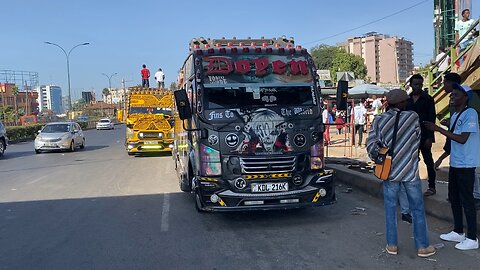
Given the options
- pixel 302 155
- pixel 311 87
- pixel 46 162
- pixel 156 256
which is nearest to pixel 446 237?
pixel 302 155

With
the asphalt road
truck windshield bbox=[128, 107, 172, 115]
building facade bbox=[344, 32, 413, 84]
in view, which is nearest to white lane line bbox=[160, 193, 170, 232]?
the asphalt road

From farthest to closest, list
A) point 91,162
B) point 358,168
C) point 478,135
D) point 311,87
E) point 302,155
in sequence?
point 91,162
point 358,168
point 311,87
point 302,155
point 478,135

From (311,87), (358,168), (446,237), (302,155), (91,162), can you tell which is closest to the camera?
(446,237)

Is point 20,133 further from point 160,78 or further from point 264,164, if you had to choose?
point 264,164

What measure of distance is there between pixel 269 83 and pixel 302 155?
4.07 ft

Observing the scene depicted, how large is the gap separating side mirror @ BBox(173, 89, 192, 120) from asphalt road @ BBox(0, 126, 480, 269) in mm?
1645

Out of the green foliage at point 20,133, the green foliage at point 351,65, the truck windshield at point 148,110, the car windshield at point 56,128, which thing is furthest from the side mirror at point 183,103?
the green foliage at point 351,65

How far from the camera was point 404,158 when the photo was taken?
189 inches

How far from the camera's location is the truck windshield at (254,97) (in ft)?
21.9

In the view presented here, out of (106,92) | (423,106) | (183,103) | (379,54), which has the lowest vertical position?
(423,106)

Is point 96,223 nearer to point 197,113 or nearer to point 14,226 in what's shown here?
point 14,226

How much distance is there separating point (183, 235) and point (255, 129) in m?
1.79

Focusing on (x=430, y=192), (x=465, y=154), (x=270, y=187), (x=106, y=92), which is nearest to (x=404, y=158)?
(x=465, y=154)

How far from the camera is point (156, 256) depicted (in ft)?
16.9
